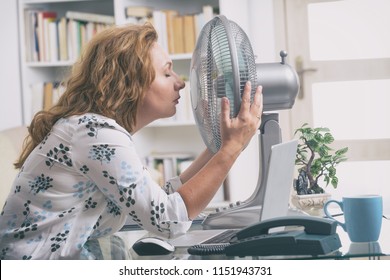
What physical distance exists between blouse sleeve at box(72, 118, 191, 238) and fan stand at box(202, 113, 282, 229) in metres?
0.18

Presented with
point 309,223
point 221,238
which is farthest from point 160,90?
point 309,223

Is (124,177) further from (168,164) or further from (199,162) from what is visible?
(168,164)

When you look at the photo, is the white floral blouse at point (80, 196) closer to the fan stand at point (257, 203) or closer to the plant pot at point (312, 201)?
the fan stand at point (257, 203)

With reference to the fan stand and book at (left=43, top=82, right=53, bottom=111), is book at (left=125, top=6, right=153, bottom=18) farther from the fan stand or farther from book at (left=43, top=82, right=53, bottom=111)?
the fan stand

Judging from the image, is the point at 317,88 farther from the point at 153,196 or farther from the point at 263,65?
the point at 153,196

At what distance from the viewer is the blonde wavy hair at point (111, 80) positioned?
1196 millimetres

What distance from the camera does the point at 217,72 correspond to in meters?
1.16

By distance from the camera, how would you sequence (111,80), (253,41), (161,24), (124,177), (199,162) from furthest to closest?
(253,41) < (161,24) < (199,162) < (111,80) < (124,177)

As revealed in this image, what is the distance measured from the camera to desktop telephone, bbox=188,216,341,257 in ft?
3.01

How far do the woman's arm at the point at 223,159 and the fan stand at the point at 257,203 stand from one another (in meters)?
0.14

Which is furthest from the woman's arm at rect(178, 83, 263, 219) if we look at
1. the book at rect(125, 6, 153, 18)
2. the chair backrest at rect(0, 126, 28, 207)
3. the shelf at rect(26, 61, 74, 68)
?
the shelf at rect(26, 61, 74, 68)

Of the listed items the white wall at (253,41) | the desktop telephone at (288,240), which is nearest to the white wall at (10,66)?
the white wall at (253,41)

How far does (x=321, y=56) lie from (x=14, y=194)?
7.84 ft

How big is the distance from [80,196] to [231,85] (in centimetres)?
31
